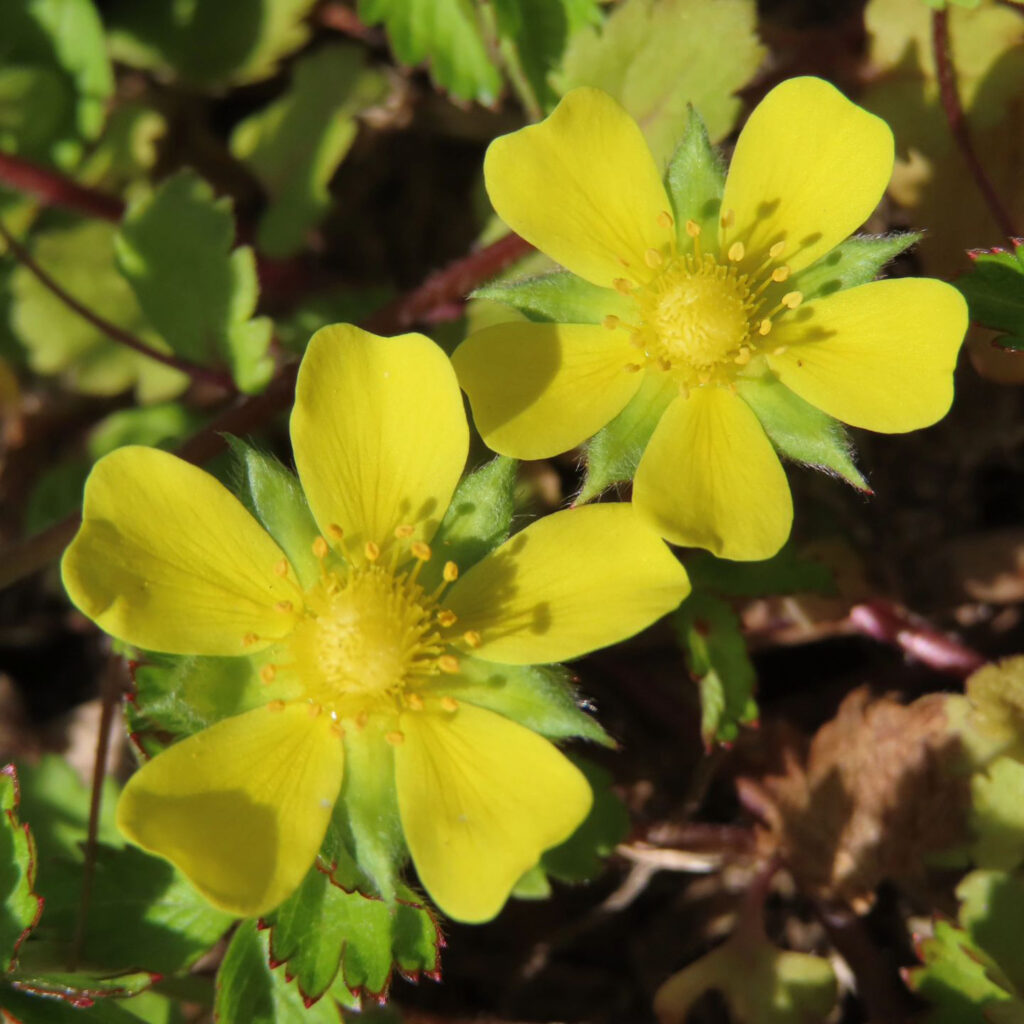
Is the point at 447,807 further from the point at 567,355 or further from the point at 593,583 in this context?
the point at 567,355

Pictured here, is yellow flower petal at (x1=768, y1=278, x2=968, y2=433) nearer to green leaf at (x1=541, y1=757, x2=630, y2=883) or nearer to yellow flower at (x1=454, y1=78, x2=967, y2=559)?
yellow flower at (x1=454, y1=78, x2=967, y2=559)

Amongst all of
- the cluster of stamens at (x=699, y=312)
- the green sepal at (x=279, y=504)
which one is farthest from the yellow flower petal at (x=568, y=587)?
the cluster of stamens at (x=699, y=312)

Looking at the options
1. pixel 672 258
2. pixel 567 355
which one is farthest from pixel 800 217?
pixel 567 355

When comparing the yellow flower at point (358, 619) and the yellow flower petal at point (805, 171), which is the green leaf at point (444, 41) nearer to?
the yellow flower petal at point (805, 171)

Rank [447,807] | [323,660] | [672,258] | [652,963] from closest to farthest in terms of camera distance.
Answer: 1. [447,807]
2. [323,660]
3. [672,258]
4. [652,963]

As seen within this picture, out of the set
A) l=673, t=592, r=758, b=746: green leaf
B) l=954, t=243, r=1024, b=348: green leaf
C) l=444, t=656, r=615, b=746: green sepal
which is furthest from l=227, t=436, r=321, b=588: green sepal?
l=954, t=243, r=1024, b=348: green leaf

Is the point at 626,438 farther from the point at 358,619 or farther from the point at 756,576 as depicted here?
the point at 358,619
